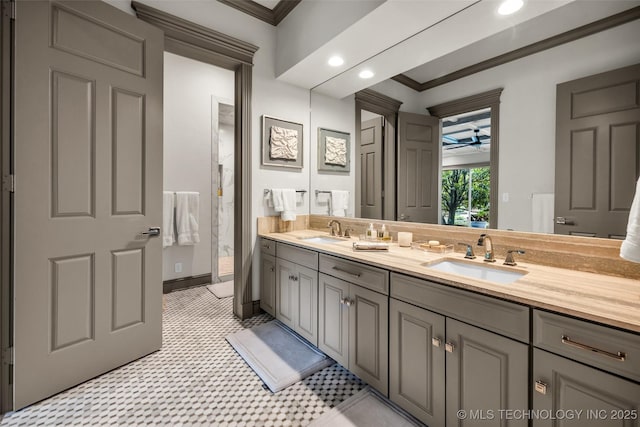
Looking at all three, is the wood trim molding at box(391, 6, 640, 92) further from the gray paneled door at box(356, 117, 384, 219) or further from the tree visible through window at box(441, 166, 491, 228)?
the tree visible through window at box(441, 166, 491, 228)

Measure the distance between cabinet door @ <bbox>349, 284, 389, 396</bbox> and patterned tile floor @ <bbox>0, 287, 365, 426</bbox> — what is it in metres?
0.18

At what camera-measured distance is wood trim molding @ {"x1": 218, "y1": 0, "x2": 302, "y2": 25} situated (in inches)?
98.1

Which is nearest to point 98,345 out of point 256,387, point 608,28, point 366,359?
point 256,387

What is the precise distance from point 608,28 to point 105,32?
2.70 m

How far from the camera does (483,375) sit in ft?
3.67

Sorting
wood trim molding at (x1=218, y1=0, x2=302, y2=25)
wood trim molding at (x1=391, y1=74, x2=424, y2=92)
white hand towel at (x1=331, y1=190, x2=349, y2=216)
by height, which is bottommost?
white hand towel at (x1=331, y1=190, x2=349, y2=216)

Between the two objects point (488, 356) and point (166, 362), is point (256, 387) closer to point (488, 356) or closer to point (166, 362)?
point (166, 362)

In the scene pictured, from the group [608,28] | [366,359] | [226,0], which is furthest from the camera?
[226,0]

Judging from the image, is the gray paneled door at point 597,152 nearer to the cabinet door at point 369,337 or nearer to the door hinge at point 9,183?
the cabinet door at point 369,337

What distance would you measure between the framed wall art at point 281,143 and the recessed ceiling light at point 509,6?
1835mm

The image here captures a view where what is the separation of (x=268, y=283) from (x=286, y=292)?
0.33 m

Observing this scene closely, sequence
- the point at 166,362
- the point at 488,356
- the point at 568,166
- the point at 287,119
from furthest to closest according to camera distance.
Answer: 1. the point at 287,119
2. the point at 166,362
3. the point at 568,166
4. the point at 488,356

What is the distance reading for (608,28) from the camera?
1.25m

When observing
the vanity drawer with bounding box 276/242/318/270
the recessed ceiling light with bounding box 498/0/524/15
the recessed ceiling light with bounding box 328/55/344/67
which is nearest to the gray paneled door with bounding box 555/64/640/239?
the recessed ceiling light with bounding box 498/0/524/15
